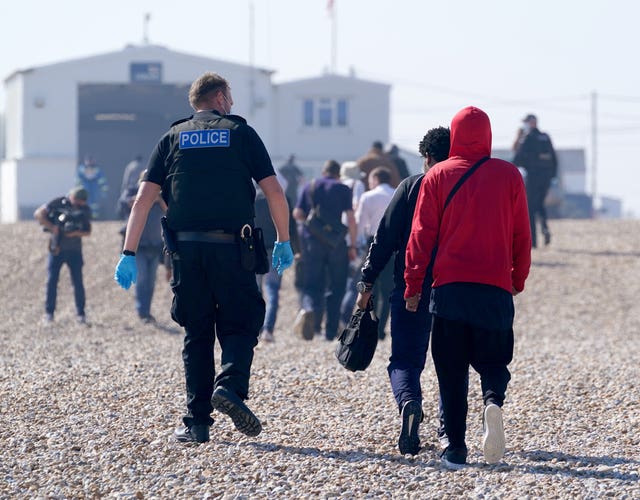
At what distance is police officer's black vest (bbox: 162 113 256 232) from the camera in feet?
21.7

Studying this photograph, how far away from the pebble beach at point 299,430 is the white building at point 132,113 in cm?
2508

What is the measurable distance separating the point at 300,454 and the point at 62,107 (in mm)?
33505

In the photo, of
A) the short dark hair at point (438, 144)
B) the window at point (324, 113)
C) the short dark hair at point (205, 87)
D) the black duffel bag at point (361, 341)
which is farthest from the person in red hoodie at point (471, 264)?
the window at point (324, 113)

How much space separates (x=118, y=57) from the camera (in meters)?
38.6

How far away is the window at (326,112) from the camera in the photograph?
139ft

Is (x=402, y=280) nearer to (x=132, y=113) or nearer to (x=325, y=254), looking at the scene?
(x=325, y=254)

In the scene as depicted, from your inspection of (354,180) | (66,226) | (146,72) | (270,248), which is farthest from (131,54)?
(270,248)

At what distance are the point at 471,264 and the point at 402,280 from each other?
0.82m

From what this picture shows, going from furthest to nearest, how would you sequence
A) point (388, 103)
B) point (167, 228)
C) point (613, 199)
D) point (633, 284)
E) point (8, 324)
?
point (613, 199) → point (388, 103) → point (633, 284) → point (8, 324) → point (167, 228)

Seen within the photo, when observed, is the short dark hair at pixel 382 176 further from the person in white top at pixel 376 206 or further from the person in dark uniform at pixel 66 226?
the person in dark uniform at pixel 66 226

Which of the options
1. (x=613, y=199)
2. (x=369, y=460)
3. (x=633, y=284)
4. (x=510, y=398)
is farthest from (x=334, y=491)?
(x=613, y=199)

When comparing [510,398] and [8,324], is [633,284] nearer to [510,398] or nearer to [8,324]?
[8,324]

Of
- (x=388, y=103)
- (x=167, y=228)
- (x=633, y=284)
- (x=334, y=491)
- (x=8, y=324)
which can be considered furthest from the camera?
(x=388, y=103)

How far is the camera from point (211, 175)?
21.7 ft
